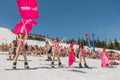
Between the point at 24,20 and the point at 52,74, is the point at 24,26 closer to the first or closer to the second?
the point at 24,20

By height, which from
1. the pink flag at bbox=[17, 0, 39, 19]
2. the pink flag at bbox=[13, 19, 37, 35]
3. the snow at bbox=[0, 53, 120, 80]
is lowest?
the snow at bbox=[0, 53, 120, 80]

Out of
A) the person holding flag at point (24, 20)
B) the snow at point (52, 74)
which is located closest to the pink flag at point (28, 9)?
the person holding flag at point (24, 20)

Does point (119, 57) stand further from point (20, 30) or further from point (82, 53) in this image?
point (20, 30)

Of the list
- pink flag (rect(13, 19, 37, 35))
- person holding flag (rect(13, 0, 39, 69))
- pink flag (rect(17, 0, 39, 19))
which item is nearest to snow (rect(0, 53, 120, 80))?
person holding flag (rect(13, 0, 39, 69))

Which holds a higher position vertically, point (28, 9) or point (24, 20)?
point (28, 9)

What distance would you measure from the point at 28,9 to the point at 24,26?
69 centimetres

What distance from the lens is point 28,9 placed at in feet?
41.2

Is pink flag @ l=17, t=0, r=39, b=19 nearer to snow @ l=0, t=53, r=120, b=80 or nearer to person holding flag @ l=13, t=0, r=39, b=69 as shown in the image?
person holding flag @ l=13, t=0, r=39, b=69

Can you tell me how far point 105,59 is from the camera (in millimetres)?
19531

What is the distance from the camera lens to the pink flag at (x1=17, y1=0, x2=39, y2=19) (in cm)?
1249

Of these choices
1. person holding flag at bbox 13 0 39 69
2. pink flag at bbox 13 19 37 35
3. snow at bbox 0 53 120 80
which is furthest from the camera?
pink flag at bbox 13 19 37 35

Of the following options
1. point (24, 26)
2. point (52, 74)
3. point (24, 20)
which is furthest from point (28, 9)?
point (52, 74)

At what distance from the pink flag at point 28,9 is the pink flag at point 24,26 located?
0.21 meters

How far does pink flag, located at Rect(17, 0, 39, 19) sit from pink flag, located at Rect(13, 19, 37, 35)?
21 cm
